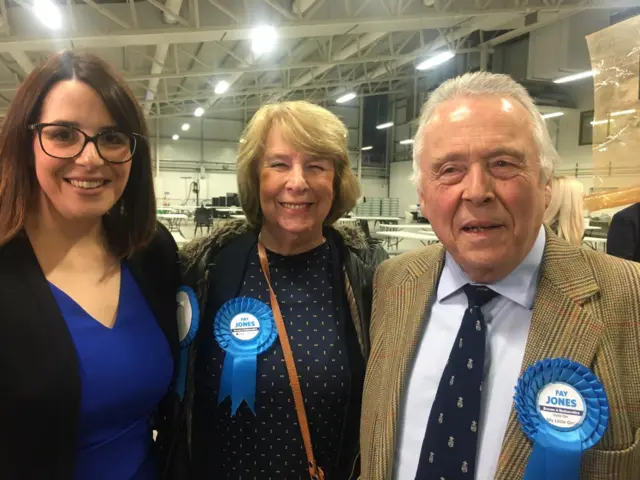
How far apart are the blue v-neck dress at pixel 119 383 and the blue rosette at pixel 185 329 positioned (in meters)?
0.10

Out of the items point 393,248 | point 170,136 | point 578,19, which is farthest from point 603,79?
point 170,136

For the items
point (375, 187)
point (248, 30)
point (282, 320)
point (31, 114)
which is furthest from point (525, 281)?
point (375, 187)

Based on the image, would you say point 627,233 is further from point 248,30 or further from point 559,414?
point 248,30

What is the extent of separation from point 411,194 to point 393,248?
8559mm

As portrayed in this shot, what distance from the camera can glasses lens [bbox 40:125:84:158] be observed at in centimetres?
114

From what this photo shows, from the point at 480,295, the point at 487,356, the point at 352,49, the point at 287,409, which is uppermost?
the point at 352,49

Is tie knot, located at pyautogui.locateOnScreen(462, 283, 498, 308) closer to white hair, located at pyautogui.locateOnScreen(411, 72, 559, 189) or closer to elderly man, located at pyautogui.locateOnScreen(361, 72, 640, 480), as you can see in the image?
elderly man, located at pyautogui.locateOnScreen(361, 72, 640, 480)

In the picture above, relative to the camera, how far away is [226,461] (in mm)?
1475

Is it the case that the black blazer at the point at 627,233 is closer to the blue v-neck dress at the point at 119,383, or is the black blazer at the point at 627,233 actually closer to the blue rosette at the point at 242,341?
the blue rosette at the point at 242,341

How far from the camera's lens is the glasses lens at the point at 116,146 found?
121 cm

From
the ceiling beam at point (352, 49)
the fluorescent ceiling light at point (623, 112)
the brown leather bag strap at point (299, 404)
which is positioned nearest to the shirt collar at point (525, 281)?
the fluorescent ceiling light at point (623, 112)

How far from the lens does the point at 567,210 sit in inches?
123

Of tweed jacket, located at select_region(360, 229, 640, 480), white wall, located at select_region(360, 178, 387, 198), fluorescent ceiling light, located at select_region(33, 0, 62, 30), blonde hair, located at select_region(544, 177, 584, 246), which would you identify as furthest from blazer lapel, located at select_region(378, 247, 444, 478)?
white wall, located at select_region(360, 178, 387, 198)

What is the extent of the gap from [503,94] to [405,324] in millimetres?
577
